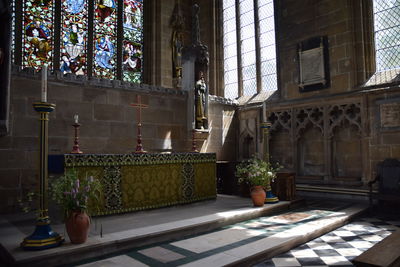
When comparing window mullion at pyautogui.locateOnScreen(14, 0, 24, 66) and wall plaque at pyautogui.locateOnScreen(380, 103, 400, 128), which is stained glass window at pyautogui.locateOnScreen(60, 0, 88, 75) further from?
wall plaque at pyautogui.locateOnScreen(380, 103, 400, 128)

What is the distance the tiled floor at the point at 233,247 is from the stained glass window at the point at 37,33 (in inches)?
267

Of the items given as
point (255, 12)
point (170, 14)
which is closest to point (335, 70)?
point (255, 12)

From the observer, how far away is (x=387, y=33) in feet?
23.6

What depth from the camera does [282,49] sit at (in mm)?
8562

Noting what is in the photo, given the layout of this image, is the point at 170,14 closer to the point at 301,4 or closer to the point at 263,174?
the point at 301,4

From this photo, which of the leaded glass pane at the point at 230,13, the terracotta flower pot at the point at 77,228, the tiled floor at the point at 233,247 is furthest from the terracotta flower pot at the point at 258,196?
the leaded glass pane at the point at 230,13

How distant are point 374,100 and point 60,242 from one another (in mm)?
6427

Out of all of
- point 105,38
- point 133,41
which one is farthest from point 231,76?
point 105,38

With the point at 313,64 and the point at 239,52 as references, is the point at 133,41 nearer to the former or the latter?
the point at 239,52

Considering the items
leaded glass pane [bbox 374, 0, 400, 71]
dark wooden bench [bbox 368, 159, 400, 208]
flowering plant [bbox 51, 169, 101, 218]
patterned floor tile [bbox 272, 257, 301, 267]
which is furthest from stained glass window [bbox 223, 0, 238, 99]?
flowering plant [bbox 51, 169, 101, 218]

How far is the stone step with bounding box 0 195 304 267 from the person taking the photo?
121 inches

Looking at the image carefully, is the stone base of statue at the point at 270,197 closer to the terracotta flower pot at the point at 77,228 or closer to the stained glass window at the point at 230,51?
the terracotta flower pot at the point at 77,228

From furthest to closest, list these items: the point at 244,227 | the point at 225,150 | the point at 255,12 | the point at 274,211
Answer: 1. the point at 255,12
2. the point at 225,150
3. the point at 274,211
4. the point at 244,227

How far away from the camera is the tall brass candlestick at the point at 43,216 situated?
10.4 ft
